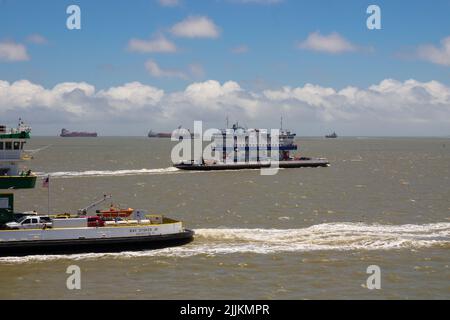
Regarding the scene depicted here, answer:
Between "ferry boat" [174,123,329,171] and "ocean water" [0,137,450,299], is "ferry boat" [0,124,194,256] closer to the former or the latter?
"ocean water" [0,137,450,299]

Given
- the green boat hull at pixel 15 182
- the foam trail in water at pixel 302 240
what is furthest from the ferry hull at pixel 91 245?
the green boat hull at pixel 15 182

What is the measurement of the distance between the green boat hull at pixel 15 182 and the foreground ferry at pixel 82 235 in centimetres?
104

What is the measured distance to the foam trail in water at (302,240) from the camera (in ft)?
125

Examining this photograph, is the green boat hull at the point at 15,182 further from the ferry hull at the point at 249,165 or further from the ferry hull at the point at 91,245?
the ferry hull at the point at 249,165

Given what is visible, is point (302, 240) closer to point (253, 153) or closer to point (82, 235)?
point (82, 235)

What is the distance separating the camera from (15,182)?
130 ft

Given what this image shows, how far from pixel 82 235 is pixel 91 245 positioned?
2.86 feet

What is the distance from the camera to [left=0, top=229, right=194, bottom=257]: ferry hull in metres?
36.3

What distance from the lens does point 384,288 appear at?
31.1 meters

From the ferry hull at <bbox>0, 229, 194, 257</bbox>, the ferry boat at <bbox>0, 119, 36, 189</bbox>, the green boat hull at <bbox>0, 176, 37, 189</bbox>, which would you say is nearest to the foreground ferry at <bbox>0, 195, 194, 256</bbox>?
the ferry hull at <bbox>0, 229, 194, 257</bbox>
